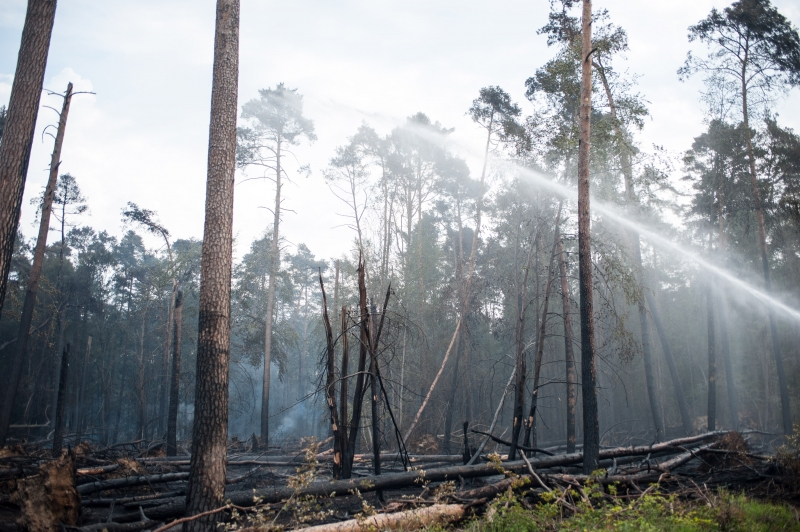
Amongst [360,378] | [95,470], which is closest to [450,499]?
[360,378]

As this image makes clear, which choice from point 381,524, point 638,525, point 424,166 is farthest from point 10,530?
point 424,166

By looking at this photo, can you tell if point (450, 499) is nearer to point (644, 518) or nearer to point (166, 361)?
point (644, 518)

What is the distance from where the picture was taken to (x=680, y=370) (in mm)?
34594

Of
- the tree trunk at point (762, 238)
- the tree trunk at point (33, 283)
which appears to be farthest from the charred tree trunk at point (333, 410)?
the tree trunk at point (762, 238)

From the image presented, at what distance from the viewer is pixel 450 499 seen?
6.91 metres

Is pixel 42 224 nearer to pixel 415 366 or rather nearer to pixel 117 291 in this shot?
pixel 415 366

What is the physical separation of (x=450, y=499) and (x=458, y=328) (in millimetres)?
13144

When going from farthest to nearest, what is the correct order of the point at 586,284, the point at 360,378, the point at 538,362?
the point at 538,362, the point at 586,284, the point at 360,378

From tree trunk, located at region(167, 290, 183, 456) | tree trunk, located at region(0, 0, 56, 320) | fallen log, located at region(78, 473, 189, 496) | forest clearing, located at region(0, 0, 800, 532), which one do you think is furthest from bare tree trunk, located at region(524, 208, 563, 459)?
tree trunk, located at region(167, 290, 183, 456)

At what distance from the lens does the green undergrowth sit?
211 inches

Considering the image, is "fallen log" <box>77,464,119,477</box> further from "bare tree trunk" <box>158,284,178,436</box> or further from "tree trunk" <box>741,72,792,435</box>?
"tree trunk" <box>741,72,792,435</box>

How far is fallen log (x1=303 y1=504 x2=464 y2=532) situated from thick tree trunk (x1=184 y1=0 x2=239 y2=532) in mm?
1523

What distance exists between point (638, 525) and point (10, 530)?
7.65 meters

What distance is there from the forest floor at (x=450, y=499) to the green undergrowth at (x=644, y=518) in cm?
2
